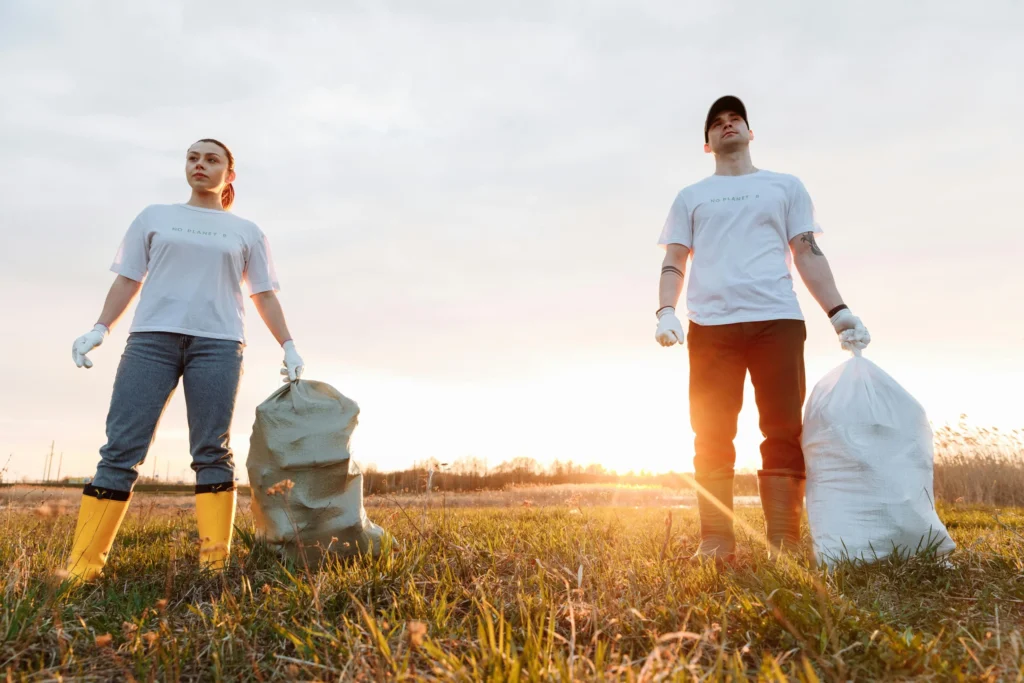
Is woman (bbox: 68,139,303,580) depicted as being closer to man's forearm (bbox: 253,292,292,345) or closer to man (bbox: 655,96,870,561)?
man's forearm (bbox: 253,292,292,345)

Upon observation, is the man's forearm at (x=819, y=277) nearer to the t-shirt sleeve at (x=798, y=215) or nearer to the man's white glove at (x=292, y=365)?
the t-shirt sleeve at (x=798, y=215)

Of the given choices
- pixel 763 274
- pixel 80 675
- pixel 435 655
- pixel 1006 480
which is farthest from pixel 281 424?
pixel 1006 480

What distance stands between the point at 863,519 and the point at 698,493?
676 millimetres

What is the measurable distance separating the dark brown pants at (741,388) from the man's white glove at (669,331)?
0.11 metres

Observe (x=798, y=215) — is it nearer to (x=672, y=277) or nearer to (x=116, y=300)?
(x=672, y=277)

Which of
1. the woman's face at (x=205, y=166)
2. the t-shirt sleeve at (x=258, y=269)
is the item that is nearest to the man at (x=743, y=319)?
the t-shirt sleeve at (x=258, y=269)

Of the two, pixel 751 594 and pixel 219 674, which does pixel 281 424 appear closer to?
pixel 219 674

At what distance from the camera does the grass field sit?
1.57 meters

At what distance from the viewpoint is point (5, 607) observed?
6.38 ft

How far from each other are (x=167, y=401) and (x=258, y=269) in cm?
79

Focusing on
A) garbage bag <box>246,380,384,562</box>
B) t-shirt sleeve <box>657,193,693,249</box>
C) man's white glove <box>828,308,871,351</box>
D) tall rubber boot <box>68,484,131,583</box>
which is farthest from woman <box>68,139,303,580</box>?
man's white glove <box>828,308,871,351</box>

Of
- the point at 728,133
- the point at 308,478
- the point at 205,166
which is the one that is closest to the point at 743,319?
the point at 728,133

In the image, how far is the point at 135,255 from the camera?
133 inches

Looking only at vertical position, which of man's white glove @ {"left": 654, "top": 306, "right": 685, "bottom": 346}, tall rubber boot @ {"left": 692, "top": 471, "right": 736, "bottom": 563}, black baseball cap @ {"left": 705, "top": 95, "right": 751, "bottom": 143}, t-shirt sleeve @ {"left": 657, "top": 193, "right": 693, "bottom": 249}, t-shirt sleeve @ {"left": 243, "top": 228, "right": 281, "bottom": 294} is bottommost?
tall rubber boot @ {"left": 692, "top": 471, "right": 736, "bottom": 563}
